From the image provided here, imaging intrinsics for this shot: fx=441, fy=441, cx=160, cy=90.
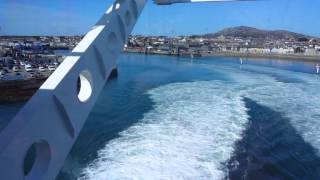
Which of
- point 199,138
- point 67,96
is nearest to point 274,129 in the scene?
point 199,138

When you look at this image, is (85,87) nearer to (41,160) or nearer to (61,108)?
(61,108)

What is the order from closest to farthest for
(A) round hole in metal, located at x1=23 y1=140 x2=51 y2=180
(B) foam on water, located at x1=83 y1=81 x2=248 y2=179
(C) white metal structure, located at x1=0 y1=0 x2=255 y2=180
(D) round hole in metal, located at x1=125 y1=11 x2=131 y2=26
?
(C) white metal structure, located at x1=0 y1=0 x2=255 y2=180 → (A) round hole in metal, located at x1=23 y1=140 x2=51 y2=180 → (D) round hole in metal, located at x1=125 y1=11 x2=131 y2=26 → (B) foam on water, located at x1=83 y1=81 x2=248 y2=179

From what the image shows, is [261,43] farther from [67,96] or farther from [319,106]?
[67,96]

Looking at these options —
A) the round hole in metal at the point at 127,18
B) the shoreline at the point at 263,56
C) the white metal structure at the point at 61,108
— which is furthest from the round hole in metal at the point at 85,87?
the shoreline at the point at 263,56

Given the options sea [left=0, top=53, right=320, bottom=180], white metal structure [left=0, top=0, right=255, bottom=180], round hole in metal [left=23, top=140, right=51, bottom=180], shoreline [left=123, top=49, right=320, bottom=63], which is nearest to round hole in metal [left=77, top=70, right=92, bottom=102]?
white metal structure [left=0, top=0, right=255, bottom=180]

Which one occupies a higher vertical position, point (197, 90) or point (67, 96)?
point (67, 96)

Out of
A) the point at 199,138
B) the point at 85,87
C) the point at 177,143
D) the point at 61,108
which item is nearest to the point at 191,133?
the point at 199,138

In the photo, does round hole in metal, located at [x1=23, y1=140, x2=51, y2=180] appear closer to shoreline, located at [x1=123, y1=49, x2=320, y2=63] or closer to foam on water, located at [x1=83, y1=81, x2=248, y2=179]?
foam on water, located at [x1=83, y1=81, x2=248, y2=179]
